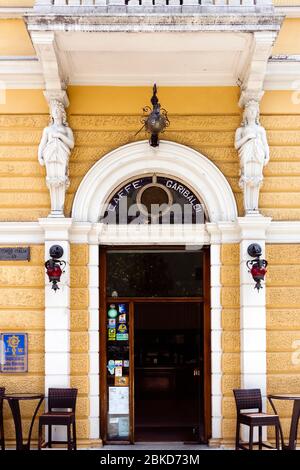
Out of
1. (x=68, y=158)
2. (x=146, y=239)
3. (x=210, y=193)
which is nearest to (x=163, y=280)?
(x=146, y=239)

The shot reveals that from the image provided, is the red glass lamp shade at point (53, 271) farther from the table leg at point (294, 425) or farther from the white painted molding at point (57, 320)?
the table leg at point (294, 425)

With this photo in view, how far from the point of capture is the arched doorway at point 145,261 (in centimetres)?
1174

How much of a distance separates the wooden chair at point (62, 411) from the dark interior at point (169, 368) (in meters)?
1.26

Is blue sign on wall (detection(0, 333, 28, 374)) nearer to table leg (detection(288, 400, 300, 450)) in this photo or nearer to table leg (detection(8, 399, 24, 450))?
table leg (detection(8, 399, 24, 450))

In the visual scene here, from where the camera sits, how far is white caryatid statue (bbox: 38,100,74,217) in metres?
11.5

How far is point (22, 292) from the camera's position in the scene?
11.6 meters

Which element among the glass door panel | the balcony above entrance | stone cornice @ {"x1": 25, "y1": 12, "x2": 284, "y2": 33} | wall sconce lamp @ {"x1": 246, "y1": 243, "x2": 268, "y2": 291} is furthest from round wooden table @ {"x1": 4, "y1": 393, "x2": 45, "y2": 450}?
stone cornice @ {"x1": 25, "y1": 12, "x2": 284, "y2": 33}

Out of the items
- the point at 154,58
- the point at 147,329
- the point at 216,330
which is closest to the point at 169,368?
the point at 147,329

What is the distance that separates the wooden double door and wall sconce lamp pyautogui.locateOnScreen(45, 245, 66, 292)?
0.74 metres

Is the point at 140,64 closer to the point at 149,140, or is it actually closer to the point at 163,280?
the point at 149,140

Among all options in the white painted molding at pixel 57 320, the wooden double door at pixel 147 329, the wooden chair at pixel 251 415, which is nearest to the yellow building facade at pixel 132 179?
the white painted molding at pixel 57 320

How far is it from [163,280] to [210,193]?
1.45 metres

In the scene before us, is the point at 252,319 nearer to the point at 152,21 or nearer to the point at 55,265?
the point at 55,265

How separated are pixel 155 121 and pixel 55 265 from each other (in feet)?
7.94
